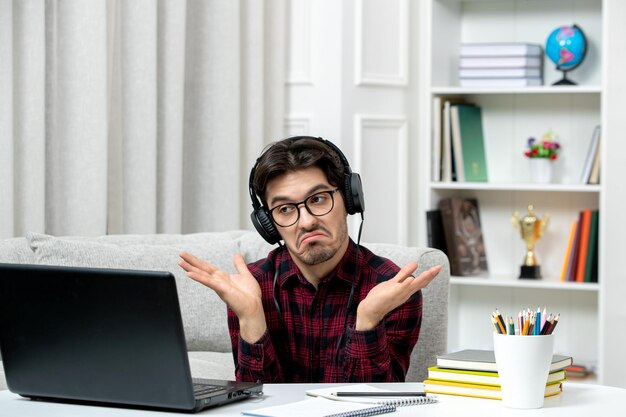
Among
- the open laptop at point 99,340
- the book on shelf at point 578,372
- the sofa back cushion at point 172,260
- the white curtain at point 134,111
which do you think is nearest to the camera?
the open laptop at point 99,340

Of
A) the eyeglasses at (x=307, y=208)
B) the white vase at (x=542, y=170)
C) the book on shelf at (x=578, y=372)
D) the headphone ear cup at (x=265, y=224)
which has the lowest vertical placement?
the book on shelf at (x=578, y=372)

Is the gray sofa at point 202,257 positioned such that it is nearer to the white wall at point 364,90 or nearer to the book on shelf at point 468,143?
the white wall at point 364,90

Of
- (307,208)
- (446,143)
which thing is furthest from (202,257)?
(446,143)

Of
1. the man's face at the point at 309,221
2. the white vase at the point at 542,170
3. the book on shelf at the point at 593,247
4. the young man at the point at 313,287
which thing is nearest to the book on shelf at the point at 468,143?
the white vase at the point at 542,170

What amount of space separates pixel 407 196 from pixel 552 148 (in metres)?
0.58

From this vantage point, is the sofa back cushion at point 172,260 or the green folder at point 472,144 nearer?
the sofa back cushion at point 172,260

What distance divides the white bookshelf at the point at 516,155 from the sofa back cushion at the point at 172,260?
1507 mm

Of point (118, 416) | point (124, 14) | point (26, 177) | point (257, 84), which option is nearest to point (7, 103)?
point (26, 177)

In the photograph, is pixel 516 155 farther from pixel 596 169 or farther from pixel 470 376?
pixel 470 376

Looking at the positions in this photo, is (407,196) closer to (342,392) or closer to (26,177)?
(26,177)

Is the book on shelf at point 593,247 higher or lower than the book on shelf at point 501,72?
lower

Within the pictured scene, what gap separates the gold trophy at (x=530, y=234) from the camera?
12.2 ft

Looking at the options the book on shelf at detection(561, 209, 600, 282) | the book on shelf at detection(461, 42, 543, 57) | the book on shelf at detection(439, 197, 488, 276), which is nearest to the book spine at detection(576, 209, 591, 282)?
the book on shelf at detection(561, 209, 600, 282)

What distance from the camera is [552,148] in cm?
373
